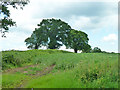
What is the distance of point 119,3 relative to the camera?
21.3ft

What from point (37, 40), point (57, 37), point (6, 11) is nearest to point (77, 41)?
point (57, 37)

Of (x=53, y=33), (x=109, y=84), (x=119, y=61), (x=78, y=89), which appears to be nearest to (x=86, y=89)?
(x=78, y=89)

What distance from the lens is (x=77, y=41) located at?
121ft

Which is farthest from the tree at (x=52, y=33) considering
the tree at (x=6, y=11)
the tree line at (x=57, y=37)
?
the tree at (x=6, y=11)

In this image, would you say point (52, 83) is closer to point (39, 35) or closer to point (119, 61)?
point (119, 61)

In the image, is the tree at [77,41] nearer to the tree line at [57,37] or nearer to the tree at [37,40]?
the tree line at [57,37]

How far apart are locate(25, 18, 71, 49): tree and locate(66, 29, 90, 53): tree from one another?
5.14 feet

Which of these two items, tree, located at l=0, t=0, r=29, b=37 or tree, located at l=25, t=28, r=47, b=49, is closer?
tree, located at l=0, t=0, r=29, b=37

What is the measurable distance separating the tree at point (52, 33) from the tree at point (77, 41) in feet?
5.14

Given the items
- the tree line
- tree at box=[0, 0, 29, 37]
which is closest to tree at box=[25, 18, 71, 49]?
the tree line

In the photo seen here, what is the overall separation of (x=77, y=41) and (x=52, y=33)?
273 inches

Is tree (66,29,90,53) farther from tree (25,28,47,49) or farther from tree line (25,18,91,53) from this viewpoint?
tree (25,28,47,49)

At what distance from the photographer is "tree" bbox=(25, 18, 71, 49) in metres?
35.5

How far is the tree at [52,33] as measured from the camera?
3551 cm
